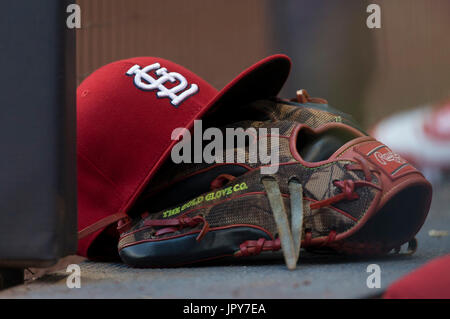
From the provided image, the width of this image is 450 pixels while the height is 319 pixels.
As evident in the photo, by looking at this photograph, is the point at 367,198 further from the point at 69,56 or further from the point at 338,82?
the point at 338,82

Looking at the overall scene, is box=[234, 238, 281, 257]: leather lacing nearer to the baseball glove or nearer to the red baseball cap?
the baseball glove

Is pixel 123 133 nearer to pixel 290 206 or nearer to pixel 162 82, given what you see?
pixel 162 82

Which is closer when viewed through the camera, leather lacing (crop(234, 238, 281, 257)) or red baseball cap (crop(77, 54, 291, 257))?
leather lacing (crop(234, 238, 281, 257))

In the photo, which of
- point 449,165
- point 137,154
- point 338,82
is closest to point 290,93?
point 338,82

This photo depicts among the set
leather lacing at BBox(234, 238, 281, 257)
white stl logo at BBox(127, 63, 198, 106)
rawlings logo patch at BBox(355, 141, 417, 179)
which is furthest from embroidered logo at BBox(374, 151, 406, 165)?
white stl logo at BBox(127, 63, 198, 106)

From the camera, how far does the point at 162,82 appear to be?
862mm

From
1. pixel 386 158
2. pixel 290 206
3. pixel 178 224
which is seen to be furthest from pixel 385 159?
pixel 178 224

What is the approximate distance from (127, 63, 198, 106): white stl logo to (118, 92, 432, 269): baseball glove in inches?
4.9

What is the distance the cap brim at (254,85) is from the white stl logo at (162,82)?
86 millimetres

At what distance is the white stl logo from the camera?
0.85 meters

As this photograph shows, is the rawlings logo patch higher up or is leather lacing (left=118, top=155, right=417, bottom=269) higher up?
the rawlings logo patch

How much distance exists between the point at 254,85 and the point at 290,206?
0.65 ft

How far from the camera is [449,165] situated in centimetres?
265
